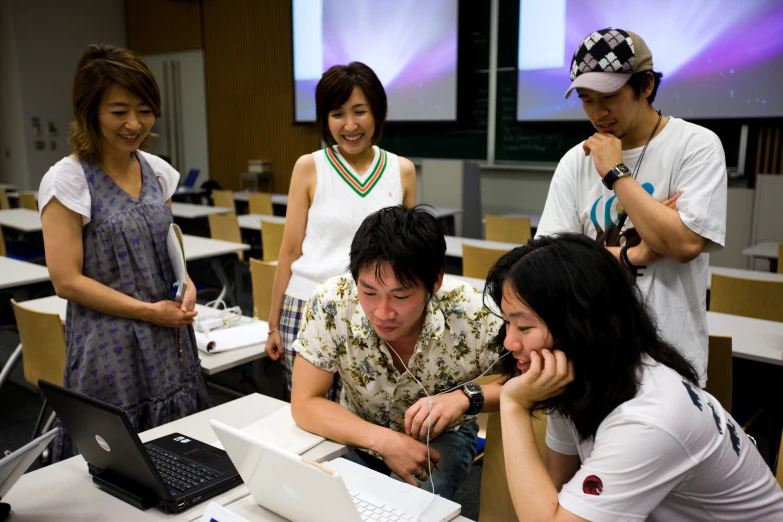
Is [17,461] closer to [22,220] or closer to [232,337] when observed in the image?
[232,337]

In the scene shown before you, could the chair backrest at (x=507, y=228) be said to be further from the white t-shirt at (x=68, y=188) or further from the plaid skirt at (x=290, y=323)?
the white t-shirt at (x=68, y=188)

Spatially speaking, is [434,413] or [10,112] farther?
[10,112]

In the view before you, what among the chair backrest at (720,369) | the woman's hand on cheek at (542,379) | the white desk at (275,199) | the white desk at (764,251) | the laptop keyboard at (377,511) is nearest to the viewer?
the woman's hand on cheek at (542,379)

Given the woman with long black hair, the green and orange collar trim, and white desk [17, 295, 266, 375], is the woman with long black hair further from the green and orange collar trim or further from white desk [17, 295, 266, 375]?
white desk [17, 295, 266, 375]

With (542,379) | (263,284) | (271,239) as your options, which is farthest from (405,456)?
(271,239)

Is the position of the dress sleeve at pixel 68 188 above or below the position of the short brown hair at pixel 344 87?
below

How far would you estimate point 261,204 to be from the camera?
683 centimetres

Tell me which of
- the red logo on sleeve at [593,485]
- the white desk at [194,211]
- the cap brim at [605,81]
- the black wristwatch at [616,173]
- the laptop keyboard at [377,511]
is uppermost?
the cap brim at [605,81]

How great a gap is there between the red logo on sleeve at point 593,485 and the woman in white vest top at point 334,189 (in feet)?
4.33

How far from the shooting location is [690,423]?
1.05 meters

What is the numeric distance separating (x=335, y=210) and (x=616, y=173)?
984 millimetres

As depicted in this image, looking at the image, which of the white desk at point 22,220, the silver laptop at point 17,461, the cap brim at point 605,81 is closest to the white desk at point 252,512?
the silver laptop at point 17,461

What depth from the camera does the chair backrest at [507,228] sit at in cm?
494

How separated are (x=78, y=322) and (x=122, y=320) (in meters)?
0.13
